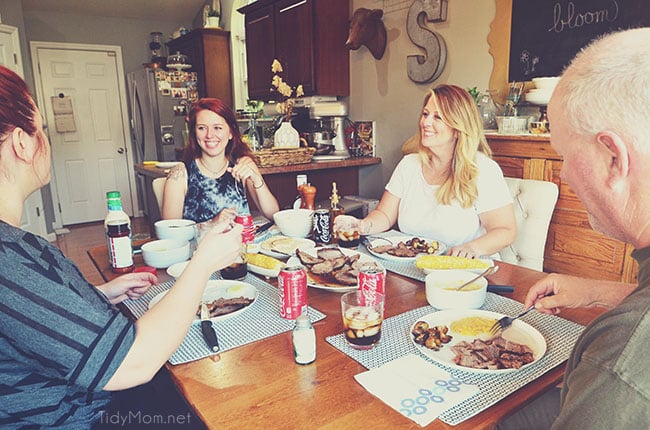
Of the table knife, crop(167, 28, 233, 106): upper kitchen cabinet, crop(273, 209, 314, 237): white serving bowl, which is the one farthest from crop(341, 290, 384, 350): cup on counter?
crop(167, 28, 233, 106): upper kitchen cabinet

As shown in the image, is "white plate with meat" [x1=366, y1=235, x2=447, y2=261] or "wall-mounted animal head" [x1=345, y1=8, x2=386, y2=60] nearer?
"white plate with meat" [x1=366, y1=235, x2=447, y2=261]

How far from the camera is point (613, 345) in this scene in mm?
559

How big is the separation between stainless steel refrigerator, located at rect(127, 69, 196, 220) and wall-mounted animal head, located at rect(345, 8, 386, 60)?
8.81 ft

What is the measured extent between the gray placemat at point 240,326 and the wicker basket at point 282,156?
2041 mm

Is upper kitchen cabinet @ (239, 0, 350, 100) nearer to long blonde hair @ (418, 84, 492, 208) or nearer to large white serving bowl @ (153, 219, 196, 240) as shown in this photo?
long blonde hair @ (418, 84, 492, 208)

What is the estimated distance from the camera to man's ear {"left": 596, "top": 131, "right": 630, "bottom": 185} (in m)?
0.63

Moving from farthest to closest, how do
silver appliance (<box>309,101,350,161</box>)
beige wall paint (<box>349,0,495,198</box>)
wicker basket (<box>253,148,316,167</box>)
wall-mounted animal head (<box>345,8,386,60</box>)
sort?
silver appliance (<box>309,101,350,161</box>), wall-mounted animal head (<box>345,8,386,60</box>), wicker basket (<box>253,148,316,167</box>), beige wall paint (<box>349,0,495,198</box>)

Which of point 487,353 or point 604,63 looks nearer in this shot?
point 604,63

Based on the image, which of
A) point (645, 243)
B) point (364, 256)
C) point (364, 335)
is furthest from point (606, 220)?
point (364, 256)

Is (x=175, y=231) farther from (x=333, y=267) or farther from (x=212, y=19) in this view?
(x=212, y=19)

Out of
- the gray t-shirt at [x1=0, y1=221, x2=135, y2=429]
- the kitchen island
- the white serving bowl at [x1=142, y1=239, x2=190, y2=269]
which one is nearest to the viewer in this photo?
the gray t-shirt at [x1=0, y1=221, x2=135, y2=429]

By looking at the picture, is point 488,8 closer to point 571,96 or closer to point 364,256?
point 364,256

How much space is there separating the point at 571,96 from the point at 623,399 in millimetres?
422

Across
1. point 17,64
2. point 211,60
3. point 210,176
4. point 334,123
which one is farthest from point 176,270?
point 211,60
